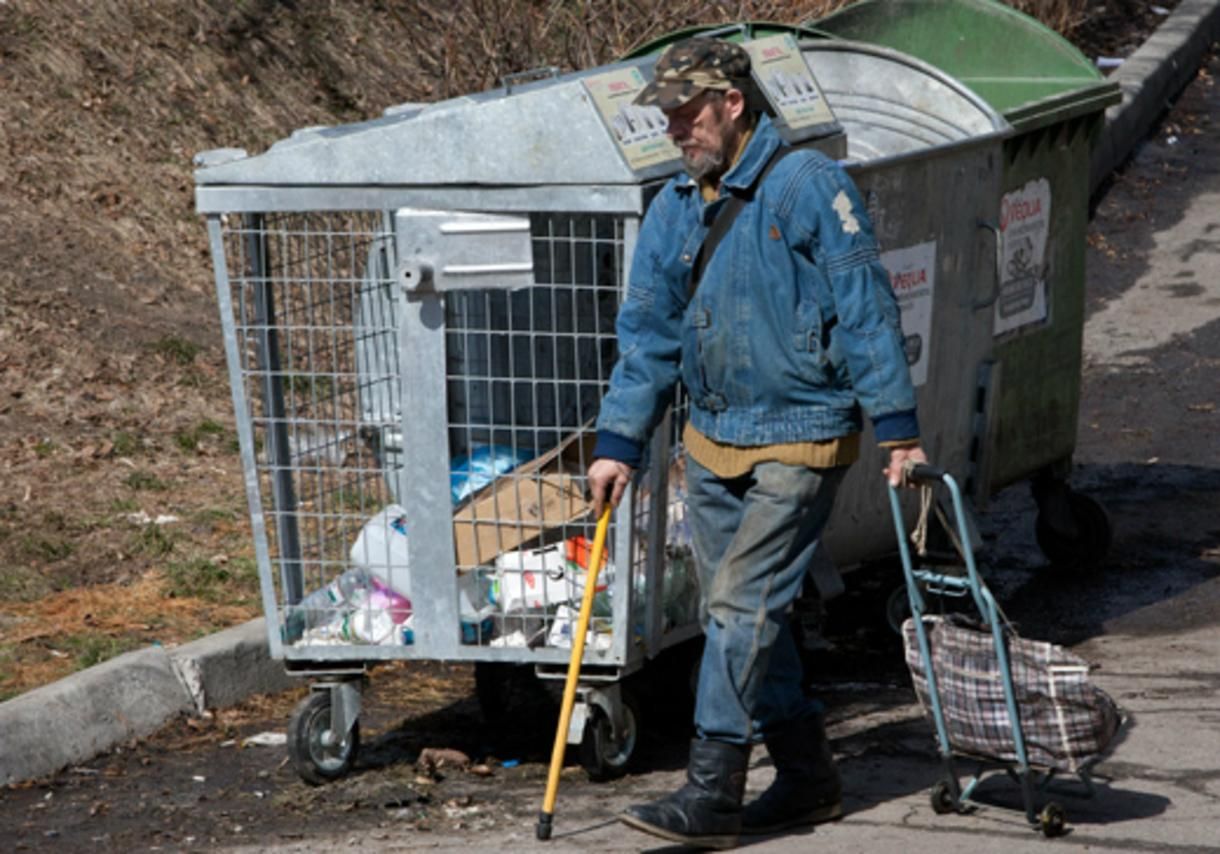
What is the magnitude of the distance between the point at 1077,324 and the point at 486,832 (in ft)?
11.8

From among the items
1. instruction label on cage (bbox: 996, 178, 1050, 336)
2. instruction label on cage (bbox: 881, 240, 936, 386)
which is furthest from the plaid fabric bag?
instruction label on cage (bbox: 996, 178, 1050, 336)

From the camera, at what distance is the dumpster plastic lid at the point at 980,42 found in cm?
830

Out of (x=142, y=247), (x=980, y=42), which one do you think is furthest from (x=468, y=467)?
(x=142, y=247)

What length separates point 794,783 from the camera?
503cm

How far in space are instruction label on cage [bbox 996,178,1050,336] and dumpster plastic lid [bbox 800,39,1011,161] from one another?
11.8 inches

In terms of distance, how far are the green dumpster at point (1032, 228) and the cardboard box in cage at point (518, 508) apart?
81.4 inches

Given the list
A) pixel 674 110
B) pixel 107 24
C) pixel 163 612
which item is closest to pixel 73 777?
pixel 163 612

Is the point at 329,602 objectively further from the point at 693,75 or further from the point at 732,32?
the point at 732,32

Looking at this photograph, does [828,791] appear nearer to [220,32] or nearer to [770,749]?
[770,749]

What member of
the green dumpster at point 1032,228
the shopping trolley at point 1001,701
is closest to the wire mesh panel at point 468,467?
the shopping trolley at point 1001,701

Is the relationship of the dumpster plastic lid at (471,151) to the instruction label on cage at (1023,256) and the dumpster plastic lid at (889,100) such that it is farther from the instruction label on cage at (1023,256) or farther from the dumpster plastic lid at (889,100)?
the instruction label on cage at (1023,256)

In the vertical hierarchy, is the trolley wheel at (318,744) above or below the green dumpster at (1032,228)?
below

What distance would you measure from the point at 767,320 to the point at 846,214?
0.98ft

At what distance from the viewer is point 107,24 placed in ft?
36.9
